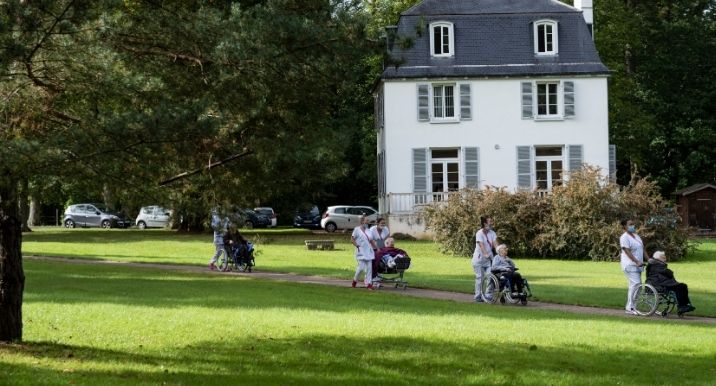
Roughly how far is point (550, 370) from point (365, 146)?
150 ft

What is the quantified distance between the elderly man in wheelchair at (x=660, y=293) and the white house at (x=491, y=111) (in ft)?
88.8

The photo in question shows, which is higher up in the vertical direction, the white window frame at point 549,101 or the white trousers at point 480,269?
the white window frame at point 549,101

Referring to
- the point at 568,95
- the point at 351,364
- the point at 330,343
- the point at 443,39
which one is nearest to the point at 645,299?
the point at 330,343

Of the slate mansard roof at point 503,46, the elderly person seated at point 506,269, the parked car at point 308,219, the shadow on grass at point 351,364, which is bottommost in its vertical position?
the shadow on grass at point 351,364

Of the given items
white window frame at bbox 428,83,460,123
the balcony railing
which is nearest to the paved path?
the balcony railing

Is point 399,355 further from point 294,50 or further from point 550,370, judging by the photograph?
point 294,50

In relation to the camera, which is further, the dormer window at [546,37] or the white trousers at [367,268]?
the dormer window at [546,37]

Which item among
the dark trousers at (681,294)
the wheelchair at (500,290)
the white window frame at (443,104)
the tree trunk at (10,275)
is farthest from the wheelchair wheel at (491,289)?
the white window frame at (443,104)

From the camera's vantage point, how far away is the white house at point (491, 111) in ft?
152

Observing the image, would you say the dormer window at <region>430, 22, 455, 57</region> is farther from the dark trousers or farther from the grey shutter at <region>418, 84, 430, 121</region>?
Result: the dark trousers

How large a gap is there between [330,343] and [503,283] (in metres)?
7.54

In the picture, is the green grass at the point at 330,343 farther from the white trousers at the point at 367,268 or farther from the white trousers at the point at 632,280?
the white trousers at the point at 367,268

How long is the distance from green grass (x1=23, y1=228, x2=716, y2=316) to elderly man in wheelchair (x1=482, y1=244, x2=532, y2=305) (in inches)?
46.0

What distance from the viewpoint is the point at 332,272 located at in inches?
1104
